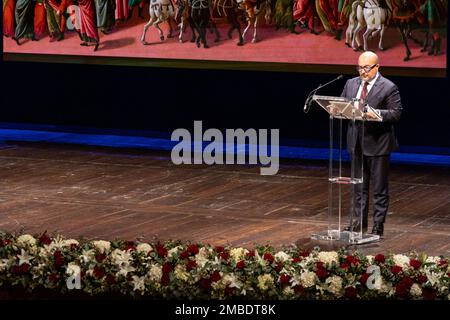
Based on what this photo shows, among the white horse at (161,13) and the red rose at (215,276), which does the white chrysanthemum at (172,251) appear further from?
the white horse at (161,13)

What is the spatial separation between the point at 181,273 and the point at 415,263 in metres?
1.43

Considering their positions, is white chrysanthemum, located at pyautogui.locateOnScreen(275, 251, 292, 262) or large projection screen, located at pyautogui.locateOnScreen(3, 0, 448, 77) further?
large projection screen, located at pyautogui.locateOnScreen(3, 0, 448, 77)

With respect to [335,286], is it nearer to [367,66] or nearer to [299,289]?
[299,289]

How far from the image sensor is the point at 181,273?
7.54 m

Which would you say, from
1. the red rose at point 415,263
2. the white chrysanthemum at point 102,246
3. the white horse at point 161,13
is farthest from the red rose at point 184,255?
the white horse at point 161,13

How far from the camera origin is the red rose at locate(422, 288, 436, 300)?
23.8 ft

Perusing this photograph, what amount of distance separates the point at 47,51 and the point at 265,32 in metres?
3.05

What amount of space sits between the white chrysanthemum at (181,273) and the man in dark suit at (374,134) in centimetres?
220

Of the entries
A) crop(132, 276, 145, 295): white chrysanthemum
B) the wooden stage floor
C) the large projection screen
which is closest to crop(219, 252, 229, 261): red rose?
crop(132, 276, 145, 295): white chrysanthemum

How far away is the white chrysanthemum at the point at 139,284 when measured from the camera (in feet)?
24.7

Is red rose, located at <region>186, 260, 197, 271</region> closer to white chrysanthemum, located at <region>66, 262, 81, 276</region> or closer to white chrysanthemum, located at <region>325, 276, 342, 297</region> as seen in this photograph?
white chrysanthemum, located at <region>66, 262, 81, 276</region>

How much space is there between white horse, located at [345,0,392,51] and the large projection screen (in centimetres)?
1

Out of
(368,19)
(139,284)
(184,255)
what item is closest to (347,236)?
(184,255)
